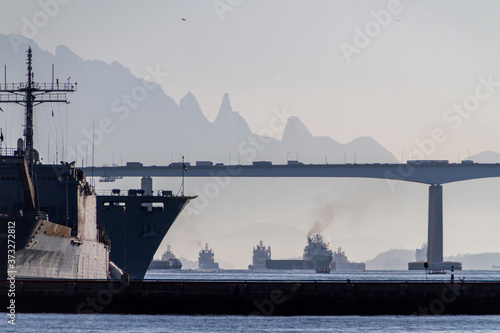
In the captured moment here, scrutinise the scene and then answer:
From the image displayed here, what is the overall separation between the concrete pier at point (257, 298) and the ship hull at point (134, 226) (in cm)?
3637

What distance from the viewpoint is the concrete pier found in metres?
59.2

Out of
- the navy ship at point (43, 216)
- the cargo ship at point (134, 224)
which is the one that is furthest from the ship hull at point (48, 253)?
the cargo ship at point (134, 224)

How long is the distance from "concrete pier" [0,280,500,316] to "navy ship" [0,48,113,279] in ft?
8.86

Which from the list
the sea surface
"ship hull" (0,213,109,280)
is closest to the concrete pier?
the sea surface

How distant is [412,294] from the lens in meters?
61.4

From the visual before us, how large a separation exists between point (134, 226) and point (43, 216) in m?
37.4

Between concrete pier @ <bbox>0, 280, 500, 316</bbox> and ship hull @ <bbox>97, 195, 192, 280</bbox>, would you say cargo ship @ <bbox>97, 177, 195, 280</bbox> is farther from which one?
concrete pier @ <bbox>0, 280, 500, 316</bbox>

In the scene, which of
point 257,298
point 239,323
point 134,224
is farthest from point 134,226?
point 239,323

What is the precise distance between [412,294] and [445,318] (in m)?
2.49

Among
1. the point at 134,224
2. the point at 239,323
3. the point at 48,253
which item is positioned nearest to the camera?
the point at 239,323

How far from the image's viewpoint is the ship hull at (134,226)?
9656cm

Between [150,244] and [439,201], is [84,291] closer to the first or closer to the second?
[150,244]

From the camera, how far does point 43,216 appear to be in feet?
201

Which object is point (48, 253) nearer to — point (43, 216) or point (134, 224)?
point (43, 216)
